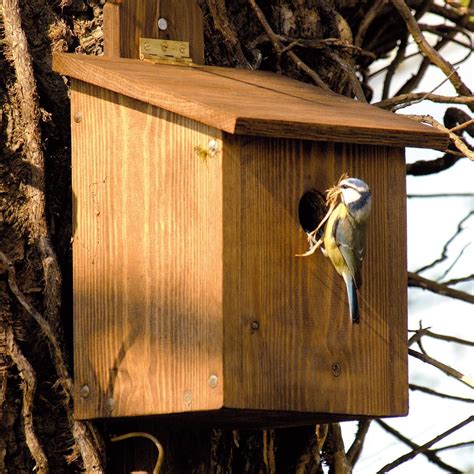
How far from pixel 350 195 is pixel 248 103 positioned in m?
0.31

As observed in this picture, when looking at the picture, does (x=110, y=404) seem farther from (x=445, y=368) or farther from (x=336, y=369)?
(x=445, y=368)

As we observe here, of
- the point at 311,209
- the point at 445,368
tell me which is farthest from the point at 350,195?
the point at 445,368

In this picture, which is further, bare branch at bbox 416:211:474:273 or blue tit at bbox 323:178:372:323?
bare branch at bbox 416:211:474:273

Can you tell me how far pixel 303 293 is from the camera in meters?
3.10

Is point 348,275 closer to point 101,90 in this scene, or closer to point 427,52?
point 101,90

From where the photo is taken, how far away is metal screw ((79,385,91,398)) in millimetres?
3274

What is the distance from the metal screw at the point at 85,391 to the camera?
3274mm

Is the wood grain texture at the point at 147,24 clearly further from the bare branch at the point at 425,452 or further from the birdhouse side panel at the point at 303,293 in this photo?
the bare branch at the point at 425,452

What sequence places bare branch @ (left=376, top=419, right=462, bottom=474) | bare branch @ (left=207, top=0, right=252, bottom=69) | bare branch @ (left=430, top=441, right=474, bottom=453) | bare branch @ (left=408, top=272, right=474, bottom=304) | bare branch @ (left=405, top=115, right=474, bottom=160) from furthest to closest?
bare branch @ (left=408, top=272, right=474, bottom=304)
bare branch @ (left=376, top=419, right=462, bottom=474)
bare branch @ (left=430, top=441, right=474, bottom=453)
bare branch @ (left=207, top=0, right=252, bottom=69)
bare branch @ (left=405, top=115, right=474, bottom=160)

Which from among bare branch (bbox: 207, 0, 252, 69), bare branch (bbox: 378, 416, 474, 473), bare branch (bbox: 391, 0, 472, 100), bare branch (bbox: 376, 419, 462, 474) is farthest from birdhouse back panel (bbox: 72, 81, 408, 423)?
bare branch (bbox: 376, 419, 462, 474)

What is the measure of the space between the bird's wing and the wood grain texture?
2.37 ft

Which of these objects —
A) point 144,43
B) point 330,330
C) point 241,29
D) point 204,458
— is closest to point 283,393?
point 330,330

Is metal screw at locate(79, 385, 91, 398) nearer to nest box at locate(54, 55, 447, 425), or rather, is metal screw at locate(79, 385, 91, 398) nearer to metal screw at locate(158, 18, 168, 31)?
A: nest box at locate(54, 55, 447, 425)

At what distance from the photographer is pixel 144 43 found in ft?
11.5
